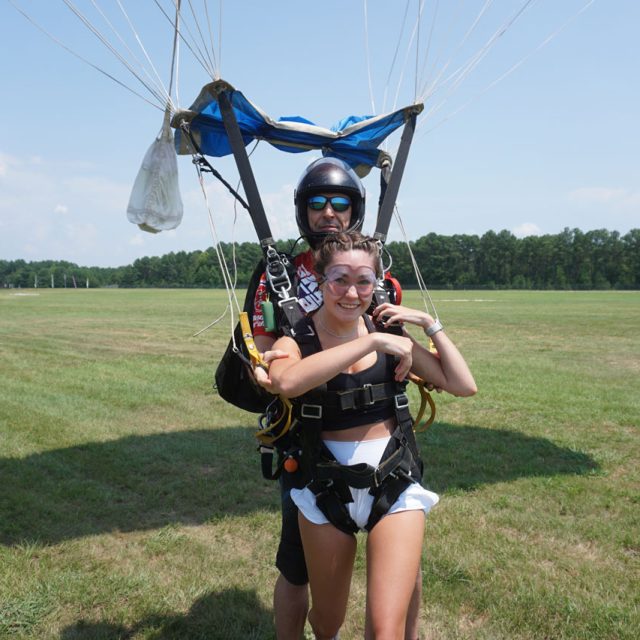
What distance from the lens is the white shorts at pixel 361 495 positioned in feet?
7.79

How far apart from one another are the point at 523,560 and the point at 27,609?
3208 mm

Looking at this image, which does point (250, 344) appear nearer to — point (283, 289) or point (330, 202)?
point (283, 289)

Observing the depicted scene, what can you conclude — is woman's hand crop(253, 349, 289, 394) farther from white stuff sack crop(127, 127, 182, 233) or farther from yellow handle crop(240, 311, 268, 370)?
white stuff sack crop(127, 127, 182, 233)

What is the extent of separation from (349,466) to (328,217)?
1.20 meters

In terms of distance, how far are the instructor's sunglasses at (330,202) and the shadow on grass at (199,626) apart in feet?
7.79

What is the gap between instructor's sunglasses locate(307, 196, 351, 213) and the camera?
286cm

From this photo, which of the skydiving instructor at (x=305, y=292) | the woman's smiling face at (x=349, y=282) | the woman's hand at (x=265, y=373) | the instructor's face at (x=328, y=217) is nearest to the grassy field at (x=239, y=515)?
the skydiving instructor at (x=305, y=292)

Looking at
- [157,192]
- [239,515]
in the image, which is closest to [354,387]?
[157,192]

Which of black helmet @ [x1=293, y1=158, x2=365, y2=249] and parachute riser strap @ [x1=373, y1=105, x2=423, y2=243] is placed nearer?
black helmet @ [x1=293, y1=158, x2=365, y2=249]

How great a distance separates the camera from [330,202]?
9.37 feet

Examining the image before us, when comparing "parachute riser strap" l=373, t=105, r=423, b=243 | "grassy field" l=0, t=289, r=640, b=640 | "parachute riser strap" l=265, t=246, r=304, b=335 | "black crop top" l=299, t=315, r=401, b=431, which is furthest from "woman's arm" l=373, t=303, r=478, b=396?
"grassy field" l=0, t=289, r=640, b=640

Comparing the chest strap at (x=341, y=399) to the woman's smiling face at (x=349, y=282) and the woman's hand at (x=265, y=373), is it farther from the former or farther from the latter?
the woman's smiling face at (x=349, y=282)

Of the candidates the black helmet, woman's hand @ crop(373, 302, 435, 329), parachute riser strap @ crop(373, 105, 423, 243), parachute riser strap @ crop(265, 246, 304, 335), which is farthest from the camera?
parachute riser strap @ crop(373, 105, 423, 243)

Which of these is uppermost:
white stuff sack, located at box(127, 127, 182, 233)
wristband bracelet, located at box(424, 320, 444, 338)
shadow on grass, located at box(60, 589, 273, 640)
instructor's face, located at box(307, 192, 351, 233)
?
white stuff sack, located at box(127, 127, 182, 233)
